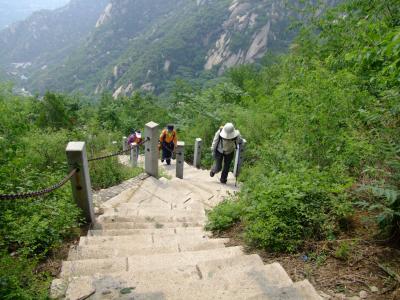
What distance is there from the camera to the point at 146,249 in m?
3.49

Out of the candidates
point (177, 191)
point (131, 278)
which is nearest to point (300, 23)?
point (177, 191)

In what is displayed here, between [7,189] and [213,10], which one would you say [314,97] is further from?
[213,10]

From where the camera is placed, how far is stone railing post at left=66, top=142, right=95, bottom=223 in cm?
383

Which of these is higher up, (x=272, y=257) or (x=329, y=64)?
(x=329, y=64)

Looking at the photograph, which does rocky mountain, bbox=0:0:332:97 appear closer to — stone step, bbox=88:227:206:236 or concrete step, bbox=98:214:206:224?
concrete step, bbox=98:214:206:224

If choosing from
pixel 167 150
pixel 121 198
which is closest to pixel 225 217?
pixel 121 198

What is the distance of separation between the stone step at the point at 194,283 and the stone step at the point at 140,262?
8.4 inches

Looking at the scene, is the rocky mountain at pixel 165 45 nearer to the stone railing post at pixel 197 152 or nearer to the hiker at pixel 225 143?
the stone railing post at pixel 197 152

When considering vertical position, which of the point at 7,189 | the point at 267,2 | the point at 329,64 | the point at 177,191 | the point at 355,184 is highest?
the point at 267,2

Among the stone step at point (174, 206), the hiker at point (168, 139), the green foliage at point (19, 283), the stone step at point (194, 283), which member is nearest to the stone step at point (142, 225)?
the stone step at point (174, 206)

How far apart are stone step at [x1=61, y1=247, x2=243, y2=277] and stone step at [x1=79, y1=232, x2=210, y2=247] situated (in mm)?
544

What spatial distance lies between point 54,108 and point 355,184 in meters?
23.5

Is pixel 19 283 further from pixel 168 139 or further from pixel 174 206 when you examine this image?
pixel 168 139

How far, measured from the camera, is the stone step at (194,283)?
7.79ft
